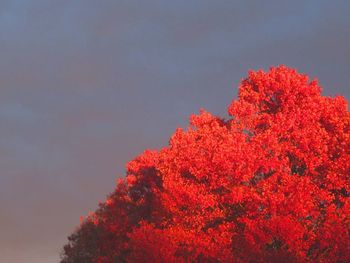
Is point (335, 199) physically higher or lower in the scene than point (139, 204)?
lower

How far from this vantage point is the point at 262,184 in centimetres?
3641

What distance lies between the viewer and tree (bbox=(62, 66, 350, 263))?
33.4 m

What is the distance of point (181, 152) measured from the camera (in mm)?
39750

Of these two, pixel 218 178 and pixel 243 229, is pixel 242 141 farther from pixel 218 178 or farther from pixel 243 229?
pixel 243 229

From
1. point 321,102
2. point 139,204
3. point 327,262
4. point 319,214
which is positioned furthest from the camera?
point 139,204

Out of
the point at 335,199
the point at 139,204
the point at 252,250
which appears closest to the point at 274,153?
the point at 335,199

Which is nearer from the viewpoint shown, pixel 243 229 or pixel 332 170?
pixel 243 229

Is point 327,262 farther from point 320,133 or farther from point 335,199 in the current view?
point 320,133

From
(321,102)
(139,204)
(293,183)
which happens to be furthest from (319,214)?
(139,204)

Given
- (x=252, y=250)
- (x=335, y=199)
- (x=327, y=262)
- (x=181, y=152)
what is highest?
(x=181, y=152)

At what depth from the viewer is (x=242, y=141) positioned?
37.8 m

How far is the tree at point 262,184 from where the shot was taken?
33.4m

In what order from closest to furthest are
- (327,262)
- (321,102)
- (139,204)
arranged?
(327,262) < (321,102) < (139,204)

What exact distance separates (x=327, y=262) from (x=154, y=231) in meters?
10.7
